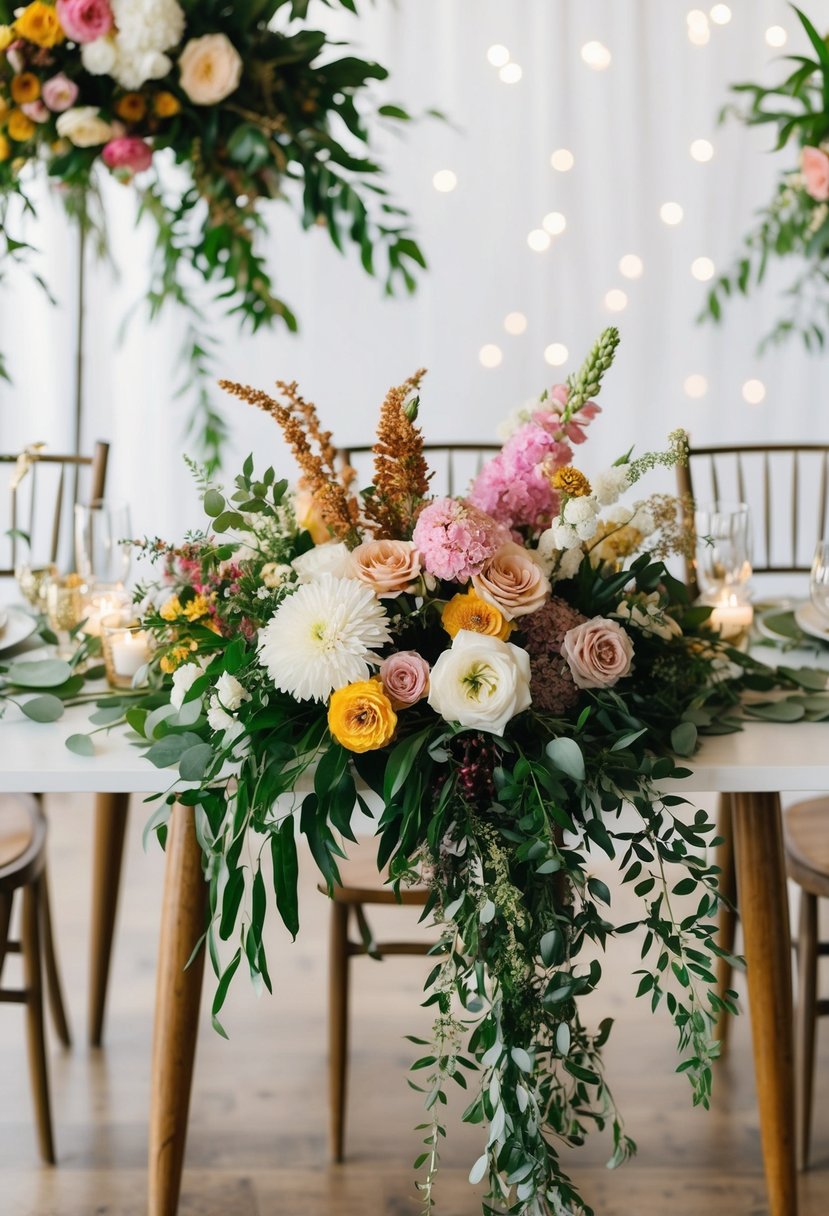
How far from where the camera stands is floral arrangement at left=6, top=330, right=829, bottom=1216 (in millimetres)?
1121

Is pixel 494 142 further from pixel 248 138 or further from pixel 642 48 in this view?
pixel 248 138

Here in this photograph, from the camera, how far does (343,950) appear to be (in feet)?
5.95

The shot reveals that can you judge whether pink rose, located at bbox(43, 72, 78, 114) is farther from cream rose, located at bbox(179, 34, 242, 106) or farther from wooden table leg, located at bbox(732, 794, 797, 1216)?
wooden table leg, located at bbox(732, 794, 797, 1216)

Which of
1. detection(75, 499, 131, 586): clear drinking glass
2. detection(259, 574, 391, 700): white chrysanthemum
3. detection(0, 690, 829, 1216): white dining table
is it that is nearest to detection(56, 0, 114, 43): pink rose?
detection(75, 499, 131, 586): clear drinking glass

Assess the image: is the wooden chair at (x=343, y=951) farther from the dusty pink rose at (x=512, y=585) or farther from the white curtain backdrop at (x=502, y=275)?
the white curtain backdrop at (x=502, y=275)

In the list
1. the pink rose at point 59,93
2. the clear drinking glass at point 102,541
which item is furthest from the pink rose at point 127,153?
the clear drinking glass at point 102,541

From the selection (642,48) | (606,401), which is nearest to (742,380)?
(606,401)

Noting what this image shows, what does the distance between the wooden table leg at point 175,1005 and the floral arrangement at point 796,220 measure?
74.9 inches

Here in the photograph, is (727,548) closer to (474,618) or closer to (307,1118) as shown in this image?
(474,618)

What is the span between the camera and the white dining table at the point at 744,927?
1.30m

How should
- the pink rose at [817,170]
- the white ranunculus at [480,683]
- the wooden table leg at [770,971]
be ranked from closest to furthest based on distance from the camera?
the white ranunculus at [480,683] → the wooden table leg at [770,971] → the pink rose at [817,170]

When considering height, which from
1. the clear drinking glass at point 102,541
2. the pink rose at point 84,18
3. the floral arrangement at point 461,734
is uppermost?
the pink rose at point 84,18

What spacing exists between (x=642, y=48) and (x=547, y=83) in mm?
282

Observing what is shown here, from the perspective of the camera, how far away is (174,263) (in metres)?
2.74
